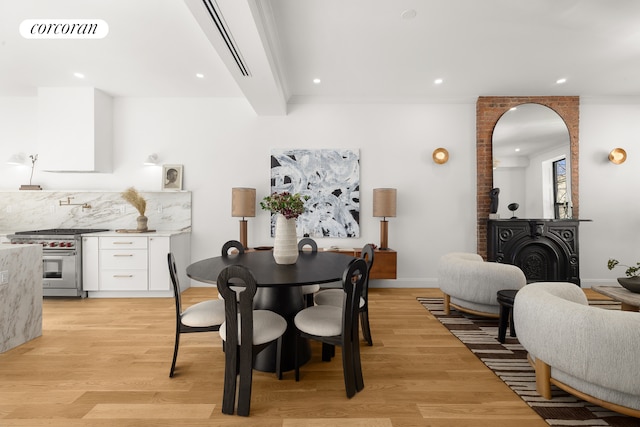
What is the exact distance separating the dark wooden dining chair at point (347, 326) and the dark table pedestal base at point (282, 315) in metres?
0.24

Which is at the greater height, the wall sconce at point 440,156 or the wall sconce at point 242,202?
the wall sconce at point 440,156

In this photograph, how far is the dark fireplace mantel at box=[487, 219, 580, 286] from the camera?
459cm

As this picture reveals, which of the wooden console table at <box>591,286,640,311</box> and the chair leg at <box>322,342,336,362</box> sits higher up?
the wooden console table at <box>591,286,640,311</box>

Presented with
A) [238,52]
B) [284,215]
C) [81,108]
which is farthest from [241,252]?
[81,108]

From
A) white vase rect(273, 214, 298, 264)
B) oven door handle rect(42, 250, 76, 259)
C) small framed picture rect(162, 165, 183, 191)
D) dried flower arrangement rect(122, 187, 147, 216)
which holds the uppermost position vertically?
small framed picture rect(162, 165, 183, 191)

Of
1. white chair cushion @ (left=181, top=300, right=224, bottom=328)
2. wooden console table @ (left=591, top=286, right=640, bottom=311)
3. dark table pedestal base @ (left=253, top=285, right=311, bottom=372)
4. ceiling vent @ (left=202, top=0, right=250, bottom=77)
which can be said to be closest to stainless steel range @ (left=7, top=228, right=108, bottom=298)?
white chair cushion @ (left=181, top=300, right=224, bottom=328)

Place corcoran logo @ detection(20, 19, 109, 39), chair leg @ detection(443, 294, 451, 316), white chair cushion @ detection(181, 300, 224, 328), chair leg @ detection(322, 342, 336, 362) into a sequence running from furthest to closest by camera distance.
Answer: chair leg @ detection(443, 294, 451, 316)
corcoran logo @ detection(20, 19, 109, 39)
chair leg @ detection(322, 342, 336, 362)
white chair cushion @ detection(181, 300, 224, 328)

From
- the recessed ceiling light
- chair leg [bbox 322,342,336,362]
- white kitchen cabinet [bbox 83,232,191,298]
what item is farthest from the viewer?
white kitchen cabinet [bbox 83,232,191,298]

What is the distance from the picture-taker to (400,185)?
4.98 meters

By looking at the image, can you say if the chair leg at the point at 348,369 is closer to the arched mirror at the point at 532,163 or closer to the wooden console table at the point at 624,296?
the wooden console table at the point at 624,296

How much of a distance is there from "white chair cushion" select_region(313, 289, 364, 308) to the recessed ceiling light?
2617mm

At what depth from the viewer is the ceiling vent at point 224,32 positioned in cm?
233

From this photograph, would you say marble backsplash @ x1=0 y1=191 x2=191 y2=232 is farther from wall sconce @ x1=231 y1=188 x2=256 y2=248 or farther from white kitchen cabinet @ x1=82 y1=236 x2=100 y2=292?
wall sconce @ x1=231 y1=188 x2=256 y2=248

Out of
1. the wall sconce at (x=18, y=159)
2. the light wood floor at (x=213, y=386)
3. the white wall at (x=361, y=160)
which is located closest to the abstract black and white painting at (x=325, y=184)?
the white wall at (x=361, y=160)
